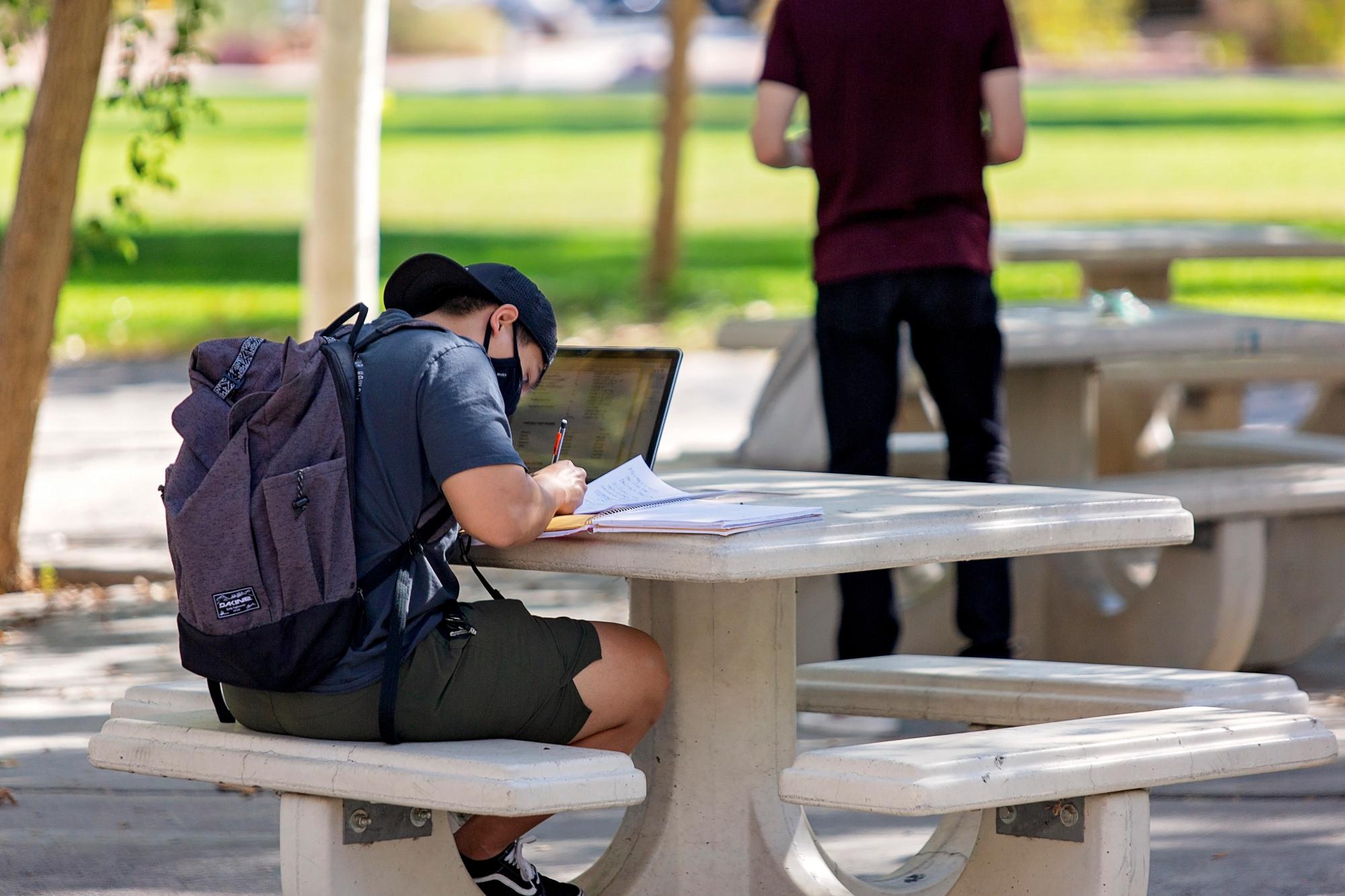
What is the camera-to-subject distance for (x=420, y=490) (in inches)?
137

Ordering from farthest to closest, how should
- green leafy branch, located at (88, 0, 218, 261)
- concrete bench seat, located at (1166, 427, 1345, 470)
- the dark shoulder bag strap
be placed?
green leafy branch, located at (88, 0, 218, 261) → concrete bench seat, located at (1166, 427, 1345, 470) → the dark shoulder bag strap

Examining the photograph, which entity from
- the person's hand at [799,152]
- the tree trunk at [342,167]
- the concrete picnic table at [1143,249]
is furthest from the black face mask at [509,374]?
the concrete picnic table at [1143,249]

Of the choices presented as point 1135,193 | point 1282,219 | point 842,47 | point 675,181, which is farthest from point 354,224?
point 1135,193

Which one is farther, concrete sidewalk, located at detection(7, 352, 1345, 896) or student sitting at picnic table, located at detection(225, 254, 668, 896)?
concrete sidewalk, located at detection(7, 352, 1345, 896)

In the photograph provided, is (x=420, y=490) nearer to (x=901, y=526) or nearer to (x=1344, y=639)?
(x=901, y=526)

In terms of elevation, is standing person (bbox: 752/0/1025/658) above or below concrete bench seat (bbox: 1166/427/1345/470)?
above

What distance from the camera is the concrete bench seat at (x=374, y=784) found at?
10.7ft

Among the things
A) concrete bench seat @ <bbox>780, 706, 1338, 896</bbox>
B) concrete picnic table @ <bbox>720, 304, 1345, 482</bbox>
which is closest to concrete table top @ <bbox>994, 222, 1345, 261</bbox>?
concrete picnic table @ <bbox>720, 304, 1345, 482</bbox>

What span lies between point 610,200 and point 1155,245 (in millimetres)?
18237

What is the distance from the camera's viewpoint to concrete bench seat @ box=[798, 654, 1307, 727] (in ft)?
13.1

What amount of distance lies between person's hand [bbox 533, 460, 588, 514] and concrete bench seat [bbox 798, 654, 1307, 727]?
943mm

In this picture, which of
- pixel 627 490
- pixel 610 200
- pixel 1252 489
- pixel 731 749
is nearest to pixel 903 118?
pixel 1252 489

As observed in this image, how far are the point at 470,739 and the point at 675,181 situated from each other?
44.3ft

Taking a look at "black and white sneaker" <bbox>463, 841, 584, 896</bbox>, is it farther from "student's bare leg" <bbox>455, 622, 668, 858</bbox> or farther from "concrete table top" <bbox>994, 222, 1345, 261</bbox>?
"concrete table top" <bbox>994, 222, 1345, 261</bbox>
